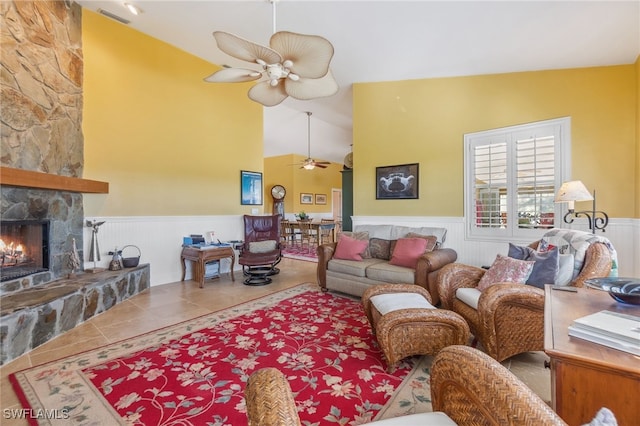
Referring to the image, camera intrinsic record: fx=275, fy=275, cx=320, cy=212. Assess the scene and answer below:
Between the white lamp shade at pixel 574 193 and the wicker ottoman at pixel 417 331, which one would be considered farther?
the white lamp shade at pixel 574 193

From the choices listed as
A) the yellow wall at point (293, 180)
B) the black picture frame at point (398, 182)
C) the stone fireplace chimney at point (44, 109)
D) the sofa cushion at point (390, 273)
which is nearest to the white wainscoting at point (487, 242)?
the black picture frame at point (398, 182)

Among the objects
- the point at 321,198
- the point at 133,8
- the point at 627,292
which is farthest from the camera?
the point at 321,198

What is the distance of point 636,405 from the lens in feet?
2.73

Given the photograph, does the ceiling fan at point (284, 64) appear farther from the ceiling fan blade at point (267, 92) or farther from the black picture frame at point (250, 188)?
the black picture frame at point (250, 188)

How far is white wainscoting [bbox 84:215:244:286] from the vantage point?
372 cm

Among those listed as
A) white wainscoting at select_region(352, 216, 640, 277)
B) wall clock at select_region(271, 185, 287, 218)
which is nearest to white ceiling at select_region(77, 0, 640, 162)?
white wainscoting at select_region(352, 216, 640, 277)

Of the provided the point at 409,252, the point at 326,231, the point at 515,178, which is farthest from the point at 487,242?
the point at 326,231

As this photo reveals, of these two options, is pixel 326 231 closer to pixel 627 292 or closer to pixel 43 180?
pixel 43 180

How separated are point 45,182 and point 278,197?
8.00 metres

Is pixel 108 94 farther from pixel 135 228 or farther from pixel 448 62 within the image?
pixel 448 62

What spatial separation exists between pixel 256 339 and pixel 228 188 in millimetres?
3333

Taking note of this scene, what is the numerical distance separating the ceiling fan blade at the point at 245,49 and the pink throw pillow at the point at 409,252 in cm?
249

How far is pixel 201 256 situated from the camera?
4.10m

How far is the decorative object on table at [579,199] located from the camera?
9.39 ft
